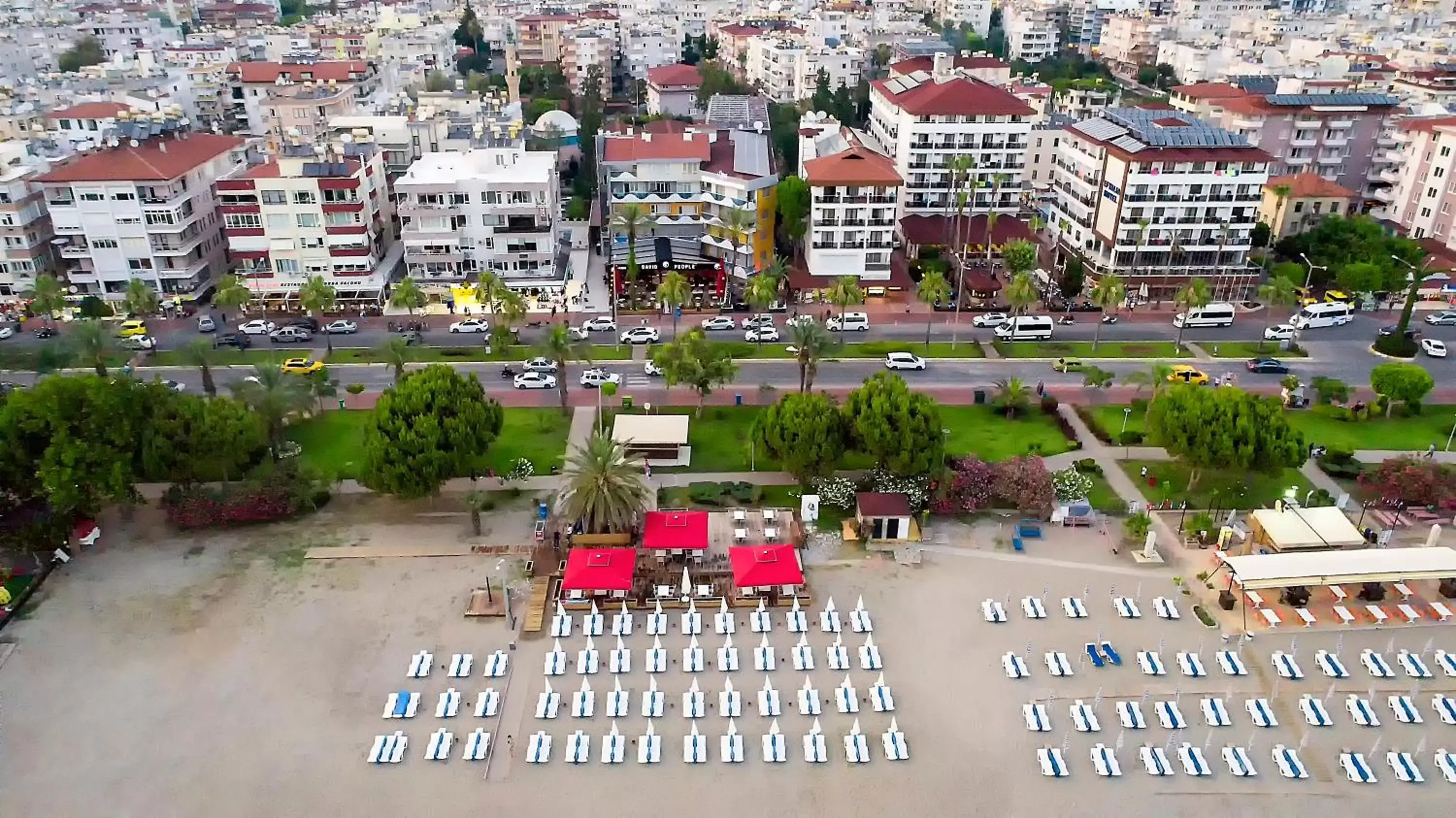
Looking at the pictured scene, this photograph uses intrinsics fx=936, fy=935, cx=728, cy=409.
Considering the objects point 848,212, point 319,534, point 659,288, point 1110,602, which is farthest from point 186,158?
point 1110,602

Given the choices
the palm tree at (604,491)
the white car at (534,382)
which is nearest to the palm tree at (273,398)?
the white car at (534,382)

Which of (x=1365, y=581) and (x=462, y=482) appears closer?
(x=1365, y=581)

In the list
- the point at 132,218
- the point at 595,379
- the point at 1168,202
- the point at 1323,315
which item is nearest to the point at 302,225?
the point at 132,218

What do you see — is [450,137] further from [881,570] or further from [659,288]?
[881,570]

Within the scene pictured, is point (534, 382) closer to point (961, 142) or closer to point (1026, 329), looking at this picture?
point (1026, 329)

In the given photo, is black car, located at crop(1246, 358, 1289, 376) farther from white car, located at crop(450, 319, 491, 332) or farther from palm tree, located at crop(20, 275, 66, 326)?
palm tree, located at crop(20, 275, 66, 326)

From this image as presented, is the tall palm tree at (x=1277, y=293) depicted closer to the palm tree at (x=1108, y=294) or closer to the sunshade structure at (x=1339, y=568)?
the palm tree at (x=1108, y=294)

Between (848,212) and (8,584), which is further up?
(848,212)

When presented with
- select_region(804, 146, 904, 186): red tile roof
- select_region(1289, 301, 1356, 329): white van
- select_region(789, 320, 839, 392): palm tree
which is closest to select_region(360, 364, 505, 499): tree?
select_region(789, 320, 839, 392): palm tree
